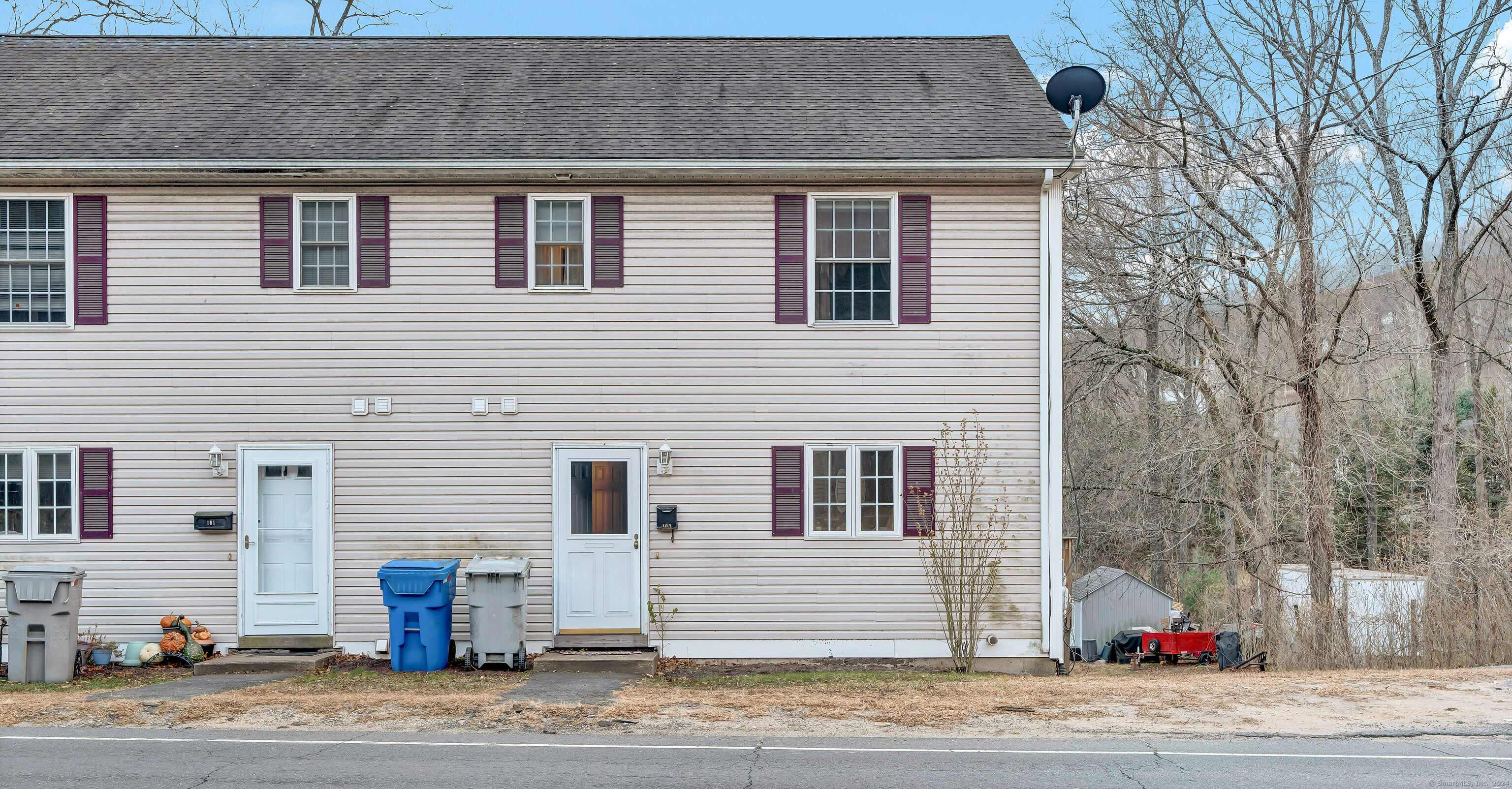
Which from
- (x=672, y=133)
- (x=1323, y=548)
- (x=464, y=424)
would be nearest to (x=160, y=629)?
(x=464, y=424)

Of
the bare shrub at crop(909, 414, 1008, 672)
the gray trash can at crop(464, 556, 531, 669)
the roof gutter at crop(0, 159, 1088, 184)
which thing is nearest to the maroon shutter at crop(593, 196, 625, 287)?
the roof gutter at crop(0, 159, 1088, 184)

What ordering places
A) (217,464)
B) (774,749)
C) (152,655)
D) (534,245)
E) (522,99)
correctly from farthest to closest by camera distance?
(522,99), (534,245), (217,464), (152,655), (774,749)

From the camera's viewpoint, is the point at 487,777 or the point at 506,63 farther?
the point at 506,63

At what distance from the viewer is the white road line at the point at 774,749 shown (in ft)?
22.6

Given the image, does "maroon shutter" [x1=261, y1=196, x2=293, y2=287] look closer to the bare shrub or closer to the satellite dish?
the bare shrub

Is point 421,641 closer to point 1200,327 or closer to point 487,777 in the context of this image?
point 487,777

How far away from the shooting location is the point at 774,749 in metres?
7.11

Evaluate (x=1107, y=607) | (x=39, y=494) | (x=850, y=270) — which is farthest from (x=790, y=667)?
(x=1107, y=607)

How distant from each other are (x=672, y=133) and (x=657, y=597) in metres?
4.98

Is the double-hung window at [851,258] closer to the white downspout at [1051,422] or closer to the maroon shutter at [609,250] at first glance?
the white downspout at [1051,422]

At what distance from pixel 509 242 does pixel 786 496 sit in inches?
155

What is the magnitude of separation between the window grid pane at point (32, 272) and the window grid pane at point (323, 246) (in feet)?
8.16

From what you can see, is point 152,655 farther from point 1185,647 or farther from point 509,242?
point 1185,647

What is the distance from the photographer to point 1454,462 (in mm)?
18156
